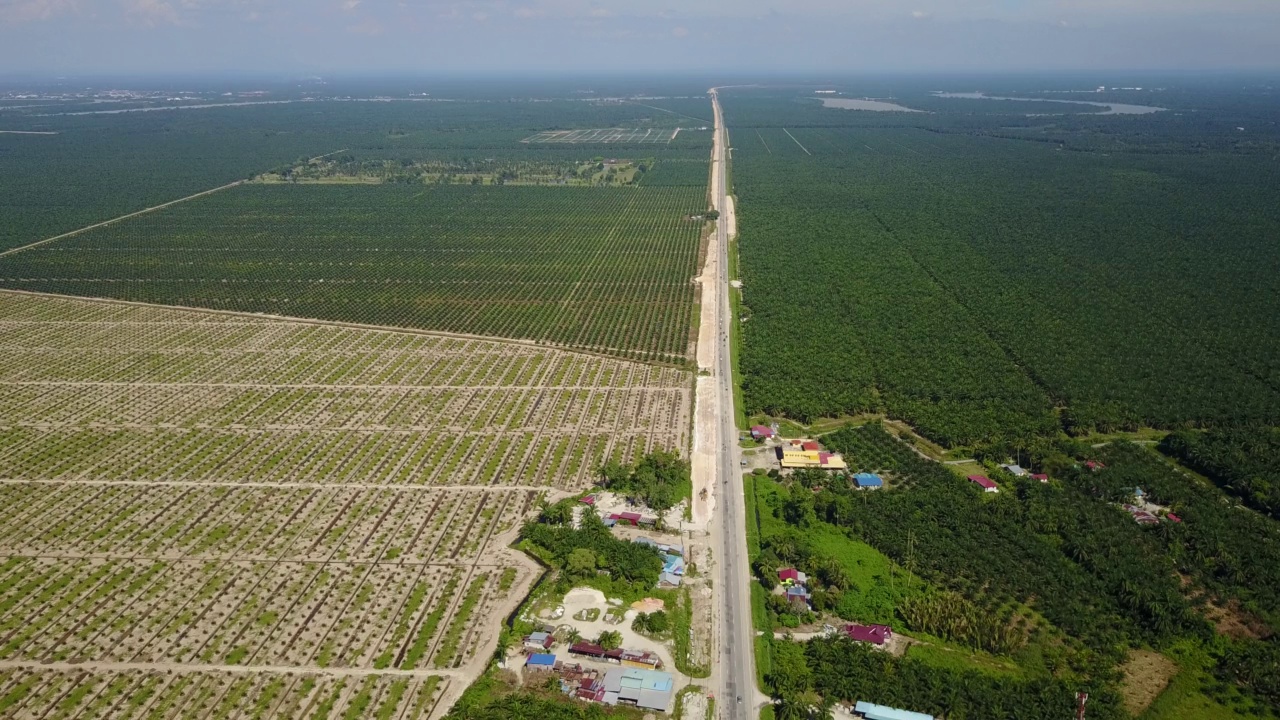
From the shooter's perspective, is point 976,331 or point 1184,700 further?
point 976,331

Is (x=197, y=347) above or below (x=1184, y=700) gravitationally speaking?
above

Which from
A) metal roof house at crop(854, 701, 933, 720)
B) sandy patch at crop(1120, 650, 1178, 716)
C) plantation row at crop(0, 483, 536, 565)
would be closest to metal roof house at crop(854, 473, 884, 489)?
sandy patch at crop(1120, 650, 1178, 716)

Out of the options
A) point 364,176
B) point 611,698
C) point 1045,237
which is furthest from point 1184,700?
point 364,176

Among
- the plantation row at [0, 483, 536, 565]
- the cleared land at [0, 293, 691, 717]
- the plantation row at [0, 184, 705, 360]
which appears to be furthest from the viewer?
the plantation row at [0, 184, 705, 360]

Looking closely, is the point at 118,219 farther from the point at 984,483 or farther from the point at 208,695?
the point at 984,483

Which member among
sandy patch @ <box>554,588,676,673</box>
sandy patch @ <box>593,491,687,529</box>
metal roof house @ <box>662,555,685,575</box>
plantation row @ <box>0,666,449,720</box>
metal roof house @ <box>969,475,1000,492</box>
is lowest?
plantation row @ <box>0,666,449,720</box>

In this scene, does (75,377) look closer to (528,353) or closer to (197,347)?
(197,347)

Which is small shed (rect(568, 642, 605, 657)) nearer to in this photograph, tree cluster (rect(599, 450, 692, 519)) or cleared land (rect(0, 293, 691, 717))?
cleared land (rect(0, 293, 691, 717))

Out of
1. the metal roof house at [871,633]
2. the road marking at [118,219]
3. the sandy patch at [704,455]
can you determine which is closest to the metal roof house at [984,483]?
the metal roof house at [871,633]
